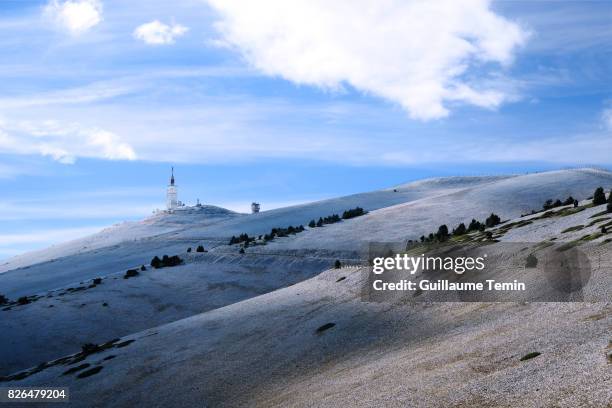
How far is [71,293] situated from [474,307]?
46184 millimetres

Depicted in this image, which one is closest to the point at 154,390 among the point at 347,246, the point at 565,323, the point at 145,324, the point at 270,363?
the point at 270,363

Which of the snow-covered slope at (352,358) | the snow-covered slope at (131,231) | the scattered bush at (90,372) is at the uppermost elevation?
the snow-covered slope at (131,231)

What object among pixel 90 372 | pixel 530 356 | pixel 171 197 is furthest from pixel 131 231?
pixel 530 356

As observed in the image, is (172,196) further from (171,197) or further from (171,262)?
(171,262)

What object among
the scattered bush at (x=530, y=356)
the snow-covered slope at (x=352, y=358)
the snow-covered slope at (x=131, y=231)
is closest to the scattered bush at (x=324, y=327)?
the snow-covered slope at (x=352, y=358)

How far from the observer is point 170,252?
96.8m

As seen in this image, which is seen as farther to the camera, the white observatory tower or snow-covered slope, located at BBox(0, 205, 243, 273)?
the white observatory tower

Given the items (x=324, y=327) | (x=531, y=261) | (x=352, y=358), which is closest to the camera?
(x=352, y=358)

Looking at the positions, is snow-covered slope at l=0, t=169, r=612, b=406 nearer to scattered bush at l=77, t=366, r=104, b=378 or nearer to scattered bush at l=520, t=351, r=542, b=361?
scattered bush at l=520, t=351, r=542, b=361

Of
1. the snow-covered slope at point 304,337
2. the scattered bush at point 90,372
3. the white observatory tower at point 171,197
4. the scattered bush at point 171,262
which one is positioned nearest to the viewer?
the snow-covered slope at point 304,337

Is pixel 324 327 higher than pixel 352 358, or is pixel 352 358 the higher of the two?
pixel 324 327

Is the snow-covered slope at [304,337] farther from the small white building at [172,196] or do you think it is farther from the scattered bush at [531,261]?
the small white building at [172,196]

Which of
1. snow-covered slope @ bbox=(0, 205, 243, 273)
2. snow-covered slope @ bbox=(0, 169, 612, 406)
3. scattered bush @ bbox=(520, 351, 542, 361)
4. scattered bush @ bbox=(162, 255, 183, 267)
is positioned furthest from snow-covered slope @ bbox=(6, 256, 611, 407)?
snow-covered slope @ bbox=(0, 205, 243, 273)

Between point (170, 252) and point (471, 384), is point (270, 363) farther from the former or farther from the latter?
point (170, 252)
